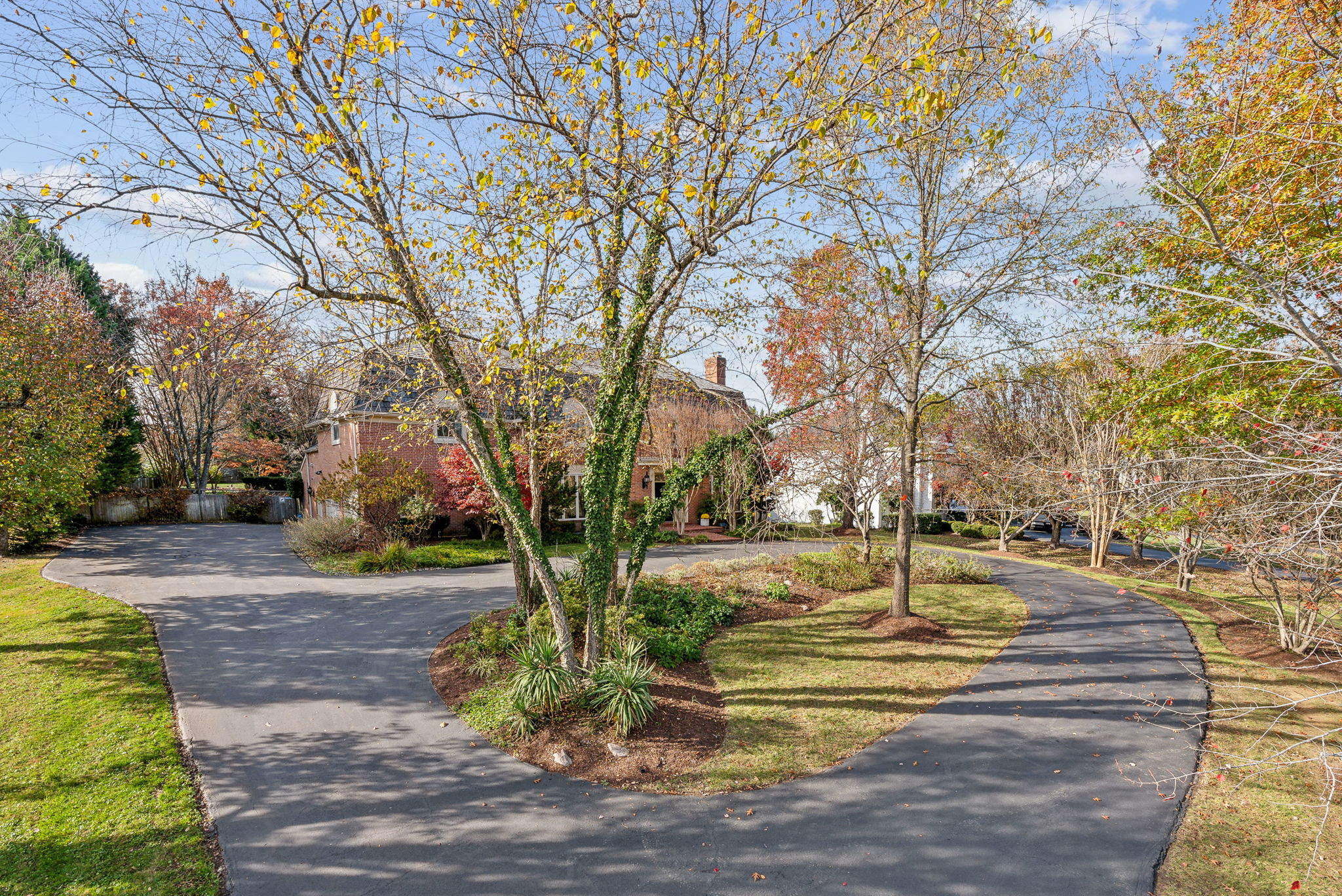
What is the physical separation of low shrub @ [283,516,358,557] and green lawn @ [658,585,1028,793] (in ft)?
41.9

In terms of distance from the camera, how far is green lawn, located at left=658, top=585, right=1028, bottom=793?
6.18 m

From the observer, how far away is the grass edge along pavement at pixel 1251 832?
431 centimetres

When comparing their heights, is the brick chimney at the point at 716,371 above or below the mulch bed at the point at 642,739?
above

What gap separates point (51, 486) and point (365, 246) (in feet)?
39.1

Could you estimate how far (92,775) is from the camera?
5664mm

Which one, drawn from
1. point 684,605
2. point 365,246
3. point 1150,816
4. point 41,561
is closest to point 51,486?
point 41,561

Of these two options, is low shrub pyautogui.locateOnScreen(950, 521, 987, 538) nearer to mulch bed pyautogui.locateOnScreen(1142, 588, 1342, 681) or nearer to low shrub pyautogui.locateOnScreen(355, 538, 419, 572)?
mulch bed pyautogui.locateOnScreen(1142, 588, 1342, 681)

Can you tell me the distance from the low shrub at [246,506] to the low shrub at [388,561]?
1511 cm

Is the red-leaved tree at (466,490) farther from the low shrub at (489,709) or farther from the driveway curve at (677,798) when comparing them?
the low shrub at (489,709)

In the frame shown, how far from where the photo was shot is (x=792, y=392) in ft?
60.2

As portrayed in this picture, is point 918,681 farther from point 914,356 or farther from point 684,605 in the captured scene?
point 914,356

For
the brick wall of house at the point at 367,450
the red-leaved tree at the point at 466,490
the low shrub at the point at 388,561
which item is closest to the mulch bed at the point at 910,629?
the brick wall of house at the point at 367,450

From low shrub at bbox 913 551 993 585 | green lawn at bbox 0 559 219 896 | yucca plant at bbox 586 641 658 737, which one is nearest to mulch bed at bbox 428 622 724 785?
yucca plant at bbox 586 641 658 737

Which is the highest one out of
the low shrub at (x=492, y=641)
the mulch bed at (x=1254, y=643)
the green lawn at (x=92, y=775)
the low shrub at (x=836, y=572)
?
the low shrub at (x=836, y=572)
